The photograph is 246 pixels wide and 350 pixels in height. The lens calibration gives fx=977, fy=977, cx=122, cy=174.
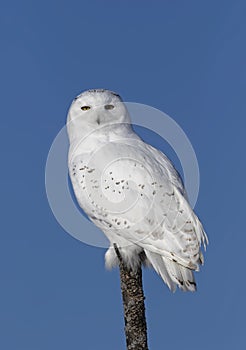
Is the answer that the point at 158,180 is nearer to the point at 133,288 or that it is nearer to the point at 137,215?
the point at 137,215

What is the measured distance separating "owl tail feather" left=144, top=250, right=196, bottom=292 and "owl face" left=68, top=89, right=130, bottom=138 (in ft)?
6.17

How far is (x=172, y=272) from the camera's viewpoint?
1237 cm

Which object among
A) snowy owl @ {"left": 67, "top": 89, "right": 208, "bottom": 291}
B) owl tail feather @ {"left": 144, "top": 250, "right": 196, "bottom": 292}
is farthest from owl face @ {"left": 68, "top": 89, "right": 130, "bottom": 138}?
owl tail feather @ {"left": 144, "top": 250, "right": 196, "bottom": 292}

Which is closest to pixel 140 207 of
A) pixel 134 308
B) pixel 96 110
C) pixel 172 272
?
pixel 172 272

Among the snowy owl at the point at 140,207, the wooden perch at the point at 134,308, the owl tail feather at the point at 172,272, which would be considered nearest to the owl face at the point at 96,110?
the snowy owl at the point at 140,207

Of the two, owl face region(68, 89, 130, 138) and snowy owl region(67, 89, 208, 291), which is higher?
owl face region(68, 89, 130, 138)

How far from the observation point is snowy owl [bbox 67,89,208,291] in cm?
1220

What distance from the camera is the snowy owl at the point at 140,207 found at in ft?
40.0

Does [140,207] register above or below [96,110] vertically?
below

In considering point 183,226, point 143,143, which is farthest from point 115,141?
point 183,226

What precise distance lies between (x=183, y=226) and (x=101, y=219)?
3.42 feet

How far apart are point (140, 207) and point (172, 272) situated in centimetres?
93

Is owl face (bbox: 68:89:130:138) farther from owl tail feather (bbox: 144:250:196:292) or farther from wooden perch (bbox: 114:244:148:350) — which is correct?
owl tail feather (bbox: 144:250:196:292)

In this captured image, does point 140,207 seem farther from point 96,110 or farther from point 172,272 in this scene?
point 96,110
